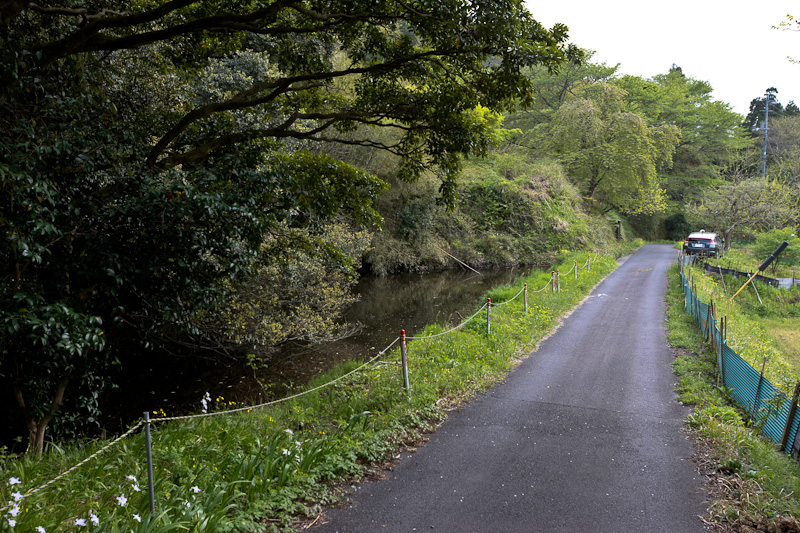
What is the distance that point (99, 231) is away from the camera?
563 centimetres

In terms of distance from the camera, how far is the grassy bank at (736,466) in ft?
14.9

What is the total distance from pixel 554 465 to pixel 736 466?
1966mm

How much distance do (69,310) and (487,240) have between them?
93.5 feet

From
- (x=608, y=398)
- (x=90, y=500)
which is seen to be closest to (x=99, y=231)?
(x=90, y=500)

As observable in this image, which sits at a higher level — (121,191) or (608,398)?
(121,191)

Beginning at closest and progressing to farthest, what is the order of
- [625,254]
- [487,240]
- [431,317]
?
[431,317] → [487,240] → [625,254]

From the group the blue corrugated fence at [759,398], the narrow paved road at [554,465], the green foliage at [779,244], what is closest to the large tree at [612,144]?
the green foliage at [779,244]

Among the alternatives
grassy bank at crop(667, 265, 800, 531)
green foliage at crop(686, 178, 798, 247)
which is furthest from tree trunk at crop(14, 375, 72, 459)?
green foliage at crop(686, 178, 798, 247)

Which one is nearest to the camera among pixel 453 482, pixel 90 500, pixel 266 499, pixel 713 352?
pixel 90 500

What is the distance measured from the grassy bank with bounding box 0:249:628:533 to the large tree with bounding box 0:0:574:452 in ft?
4.03

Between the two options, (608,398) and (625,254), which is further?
(625,254)

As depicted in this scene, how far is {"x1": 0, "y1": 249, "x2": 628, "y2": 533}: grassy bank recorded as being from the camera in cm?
391

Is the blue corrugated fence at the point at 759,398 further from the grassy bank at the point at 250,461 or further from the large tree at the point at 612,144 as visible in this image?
the large tree at the point at 612,144

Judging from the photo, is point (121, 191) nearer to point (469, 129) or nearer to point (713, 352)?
point (469, 129)
